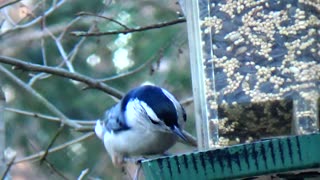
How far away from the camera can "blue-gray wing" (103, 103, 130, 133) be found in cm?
505

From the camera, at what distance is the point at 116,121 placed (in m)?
5.12

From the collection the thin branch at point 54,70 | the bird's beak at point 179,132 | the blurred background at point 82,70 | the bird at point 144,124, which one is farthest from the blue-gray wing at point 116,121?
the blurred background at point 82,70

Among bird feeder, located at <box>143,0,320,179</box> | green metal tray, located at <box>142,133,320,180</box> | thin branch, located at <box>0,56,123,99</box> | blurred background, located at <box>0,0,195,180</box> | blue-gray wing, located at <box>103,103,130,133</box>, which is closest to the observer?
green metal tray, located at <box>142,133,320,180</box>

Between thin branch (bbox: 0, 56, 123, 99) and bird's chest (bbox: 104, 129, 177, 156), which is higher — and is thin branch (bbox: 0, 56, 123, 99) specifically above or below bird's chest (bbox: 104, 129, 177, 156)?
above

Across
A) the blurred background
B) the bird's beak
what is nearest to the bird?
the bird's beak

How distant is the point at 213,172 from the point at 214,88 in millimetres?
812

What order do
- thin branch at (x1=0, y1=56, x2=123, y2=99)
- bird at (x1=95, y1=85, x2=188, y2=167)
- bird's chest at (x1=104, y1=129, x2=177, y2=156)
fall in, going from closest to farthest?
bird at (x1=95, y1=85, x2=188, y2=167), bird's chest at (x1=104, y1=129, x2=177, y2=156), thin branch at (x1=0, y1=56, x2=123, y2=99)

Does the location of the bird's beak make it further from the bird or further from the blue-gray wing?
the blue-gray wing

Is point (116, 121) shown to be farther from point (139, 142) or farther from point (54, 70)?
point (54, 70)

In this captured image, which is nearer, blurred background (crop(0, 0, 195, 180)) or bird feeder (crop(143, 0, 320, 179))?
bird feeder (crop(143, 0, 320, 179))

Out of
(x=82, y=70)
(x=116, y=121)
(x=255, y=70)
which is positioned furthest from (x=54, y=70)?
(x=82, y=70)

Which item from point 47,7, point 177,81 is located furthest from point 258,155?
point 47,7

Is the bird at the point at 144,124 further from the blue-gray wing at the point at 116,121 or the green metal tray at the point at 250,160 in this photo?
the green metal tray at the point at 250,160

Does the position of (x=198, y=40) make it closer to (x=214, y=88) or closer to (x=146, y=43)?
(x=214, y=88)
